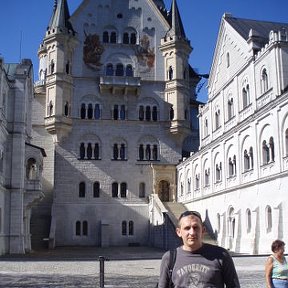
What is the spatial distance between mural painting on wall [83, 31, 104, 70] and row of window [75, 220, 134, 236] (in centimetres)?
1789

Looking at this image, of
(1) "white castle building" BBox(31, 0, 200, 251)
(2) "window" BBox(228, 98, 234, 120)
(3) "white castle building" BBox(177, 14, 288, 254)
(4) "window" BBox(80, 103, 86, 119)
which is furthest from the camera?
(4) "window" BBox(80, 103, 86, 119)

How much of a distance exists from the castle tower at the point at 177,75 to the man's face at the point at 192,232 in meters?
50.3

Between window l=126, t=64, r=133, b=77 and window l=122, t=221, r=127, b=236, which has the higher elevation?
window l=126, t=64, r=133, b=77

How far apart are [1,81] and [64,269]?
18.1 m

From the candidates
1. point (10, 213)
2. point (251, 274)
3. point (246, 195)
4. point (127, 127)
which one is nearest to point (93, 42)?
point (127, 127)

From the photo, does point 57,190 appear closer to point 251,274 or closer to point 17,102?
point 17,102

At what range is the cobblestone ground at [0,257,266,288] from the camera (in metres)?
16.9

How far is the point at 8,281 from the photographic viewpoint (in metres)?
18.0

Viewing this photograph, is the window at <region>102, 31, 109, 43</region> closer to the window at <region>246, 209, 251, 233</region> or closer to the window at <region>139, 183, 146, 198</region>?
the window at <region>139, 183, 146, 198</region>

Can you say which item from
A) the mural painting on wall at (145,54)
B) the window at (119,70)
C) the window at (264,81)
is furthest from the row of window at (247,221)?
the mural painting on wall at (145,54)

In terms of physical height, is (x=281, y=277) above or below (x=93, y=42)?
below

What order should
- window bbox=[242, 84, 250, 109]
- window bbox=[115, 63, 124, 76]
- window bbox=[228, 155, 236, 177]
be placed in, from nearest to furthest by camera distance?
1. window bbox=[242, 84, 250, 109]
2. window bbox=[228, 155, 236, 177]
3. window bbox=[115, 63, 124, 76]

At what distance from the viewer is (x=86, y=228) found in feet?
174

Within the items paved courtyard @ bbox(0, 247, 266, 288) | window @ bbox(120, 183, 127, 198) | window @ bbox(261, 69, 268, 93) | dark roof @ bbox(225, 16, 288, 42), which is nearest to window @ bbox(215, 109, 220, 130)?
dark roof @ bbox(225, 16, 288, 42)
